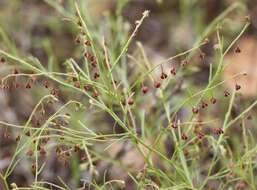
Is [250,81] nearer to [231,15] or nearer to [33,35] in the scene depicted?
[231,15]

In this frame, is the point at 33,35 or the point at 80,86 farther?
the point at 33,35

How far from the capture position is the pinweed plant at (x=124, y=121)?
207 centimetres

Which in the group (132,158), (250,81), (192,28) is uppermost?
(192,28)

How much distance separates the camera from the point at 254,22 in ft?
15.1

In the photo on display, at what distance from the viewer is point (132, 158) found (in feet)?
11.7

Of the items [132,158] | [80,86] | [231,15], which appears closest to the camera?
[80,86]

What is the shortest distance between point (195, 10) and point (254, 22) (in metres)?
0.48

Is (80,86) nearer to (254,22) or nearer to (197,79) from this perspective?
(197,79)

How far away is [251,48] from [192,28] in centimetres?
50

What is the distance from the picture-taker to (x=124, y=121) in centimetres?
211

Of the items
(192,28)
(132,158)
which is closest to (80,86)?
(132,158)

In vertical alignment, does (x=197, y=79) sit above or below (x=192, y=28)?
below

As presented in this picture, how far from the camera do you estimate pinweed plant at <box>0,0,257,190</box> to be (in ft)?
6.80

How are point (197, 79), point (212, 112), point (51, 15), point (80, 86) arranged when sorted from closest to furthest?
1. point (80, 86)
2. point (212, 112)
3. point (197, 79)
4. point (51, 15)
